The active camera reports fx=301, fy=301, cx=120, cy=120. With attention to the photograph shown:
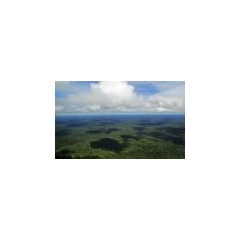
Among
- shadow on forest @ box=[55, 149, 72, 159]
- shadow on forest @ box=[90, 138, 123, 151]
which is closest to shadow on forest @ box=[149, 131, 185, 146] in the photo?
shadow on forest @ box=[90, 138, 123, 151]

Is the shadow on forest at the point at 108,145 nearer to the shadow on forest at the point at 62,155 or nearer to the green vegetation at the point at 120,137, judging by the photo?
the green vegetation at the point at 120,137

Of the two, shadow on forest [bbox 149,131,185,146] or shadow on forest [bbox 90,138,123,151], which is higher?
shadow on forest [bbox 149,131,185,146]

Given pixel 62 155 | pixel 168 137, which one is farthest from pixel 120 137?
pixel 62 155

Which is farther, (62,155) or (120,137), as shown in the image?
(120,137)

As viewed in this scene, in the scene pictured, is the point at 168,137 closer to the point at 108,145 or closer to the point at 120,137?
the point at 120,137

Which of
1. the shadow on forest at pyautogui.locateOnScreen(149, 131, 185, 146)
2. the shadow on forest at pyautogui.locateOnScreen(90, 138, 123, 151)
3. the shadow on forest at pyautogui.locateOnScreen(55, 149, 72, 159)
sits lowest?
the shadow on forest at pyautogui.locateOnScreen(55, 149, 72, 159)

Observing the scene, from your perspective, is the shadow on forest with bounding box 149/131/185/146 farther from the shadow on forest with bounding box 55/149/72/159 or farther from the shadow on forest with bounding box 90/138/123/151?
the shadow on forest with bounding box 55/149/72/159

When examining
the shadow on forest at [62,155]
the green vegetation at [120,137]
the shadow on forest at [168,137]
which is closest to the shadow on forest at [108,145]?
the green vegetation at [120,137]
